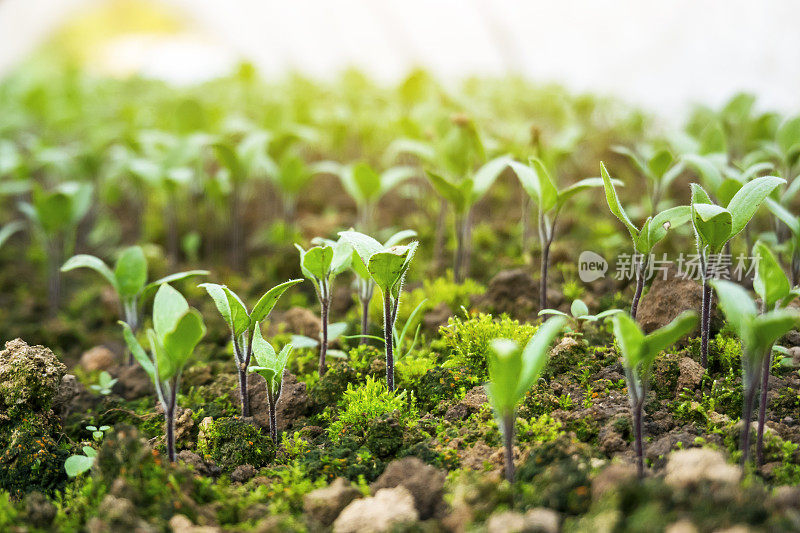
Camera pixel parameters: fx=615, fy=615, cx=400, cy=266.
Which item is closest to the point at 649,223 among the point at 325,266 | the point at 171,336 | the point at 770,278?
the point at 770,278

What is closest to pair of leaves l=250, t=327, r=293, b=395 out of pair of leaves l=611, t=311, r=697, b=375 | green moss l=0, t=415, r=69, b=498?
green moss l=0, t=415, r=69, b=498

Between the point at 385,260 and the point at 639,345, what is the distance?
0.66 metres

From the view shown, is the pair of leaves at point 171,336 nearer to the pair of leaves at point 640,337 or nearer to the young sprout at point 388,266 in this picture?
the young sprout at point 388,266

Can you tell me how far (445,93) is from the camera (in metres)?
4.21

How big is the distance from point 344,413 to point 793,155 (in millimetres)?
2015

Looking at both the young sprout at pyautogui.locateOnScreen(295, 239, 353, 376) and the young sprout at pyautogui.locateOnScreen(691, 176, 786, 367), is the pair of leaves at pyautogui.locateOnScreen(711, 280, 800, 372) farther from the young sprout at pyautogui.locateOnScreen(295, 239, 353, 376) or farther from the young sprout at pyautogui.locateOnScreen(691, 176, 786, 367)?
the young sprout at pyautogui.locateOnScreen(295, 239, 353, 376)

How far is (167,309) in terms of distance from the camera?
163 cm

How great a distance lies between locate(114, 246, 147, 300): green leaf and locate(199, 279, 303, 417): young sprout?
59cm

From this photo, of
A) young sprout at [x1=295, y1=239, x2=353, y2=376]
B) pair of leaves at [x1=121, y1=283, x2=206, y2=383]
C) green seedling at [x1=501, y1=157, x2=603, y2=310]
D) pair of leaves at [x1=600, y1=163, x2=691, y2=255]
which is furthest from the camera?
green seedling at [x1=501, y1=157, x2=603, y2=310]

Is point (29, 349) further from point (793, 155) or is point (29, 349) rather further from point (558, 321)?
point (793, 155)

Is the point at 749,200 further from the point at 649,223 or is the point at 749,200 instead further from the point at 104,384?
the point at 104,384

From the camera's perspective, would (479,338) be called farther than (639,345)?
Yes

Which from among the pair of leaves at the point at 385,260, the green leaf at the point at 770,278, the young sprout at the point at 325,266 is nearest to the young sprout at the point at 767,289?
the green leaf at the point at 770,278

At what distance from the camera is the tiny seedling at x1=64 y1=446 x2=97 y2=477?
159 centimetres
